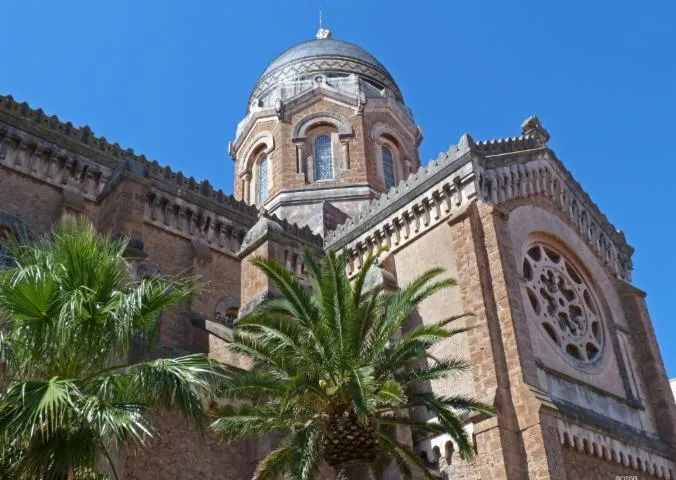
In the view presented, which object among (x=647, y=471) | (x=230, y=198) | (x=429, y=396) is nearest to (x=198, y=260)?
(x=230, y=198)

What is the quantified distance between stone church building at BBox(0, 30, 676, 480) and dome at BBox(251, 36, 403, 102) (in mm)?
7381

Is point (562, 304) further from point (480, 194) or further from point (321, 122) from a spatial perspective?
point (321, 122)

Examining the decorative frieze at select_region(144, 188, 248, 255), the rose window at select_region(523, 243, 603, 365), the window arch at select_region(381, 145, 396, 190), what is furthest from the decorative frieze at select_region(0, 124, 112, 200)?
the window arch at select_region(381, 145, 396, 190)

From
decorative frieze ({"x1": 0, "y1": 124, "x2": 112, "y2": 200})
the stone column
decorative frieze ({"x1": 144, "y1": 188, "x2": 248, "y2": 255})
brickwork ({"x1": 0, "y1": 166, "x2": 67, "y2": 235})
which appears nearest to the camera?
brickwork ({"x1": 0, "y1": 166, "x2": 67, "y2": 235})

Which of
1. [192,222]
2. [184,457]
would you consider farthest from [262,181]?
[184,457]

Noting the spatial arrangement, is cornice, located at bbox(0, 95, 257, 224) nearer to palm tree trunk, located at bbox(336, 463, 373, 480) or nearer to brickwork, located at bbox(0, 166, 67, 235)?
brickwork, located at bbox(0, 166, 67, 235)

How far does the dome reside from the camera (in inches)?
1164

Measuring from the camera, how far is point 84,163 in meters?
19.0

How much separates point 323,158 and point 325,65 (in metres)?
4.48

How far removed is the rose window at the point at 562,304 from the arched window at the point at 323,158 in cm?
898

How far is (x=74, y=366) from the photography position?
8359 millimetres

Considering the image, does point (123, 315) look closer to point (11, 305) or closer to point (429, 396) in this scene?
point (11, 305)

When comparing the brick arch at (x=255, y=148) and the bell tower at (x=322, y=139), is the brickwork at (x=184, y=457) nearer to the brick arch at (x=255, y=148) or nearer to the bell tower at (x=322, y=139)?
the bell tower at (x=322, y=139)

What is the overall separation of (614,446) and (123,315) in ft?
39.0
